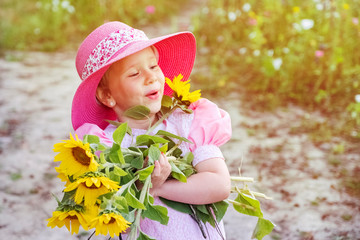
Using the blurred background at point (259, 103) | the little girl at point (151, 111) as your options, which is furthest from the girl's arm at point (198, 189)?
the blurred background at point (259, 103)

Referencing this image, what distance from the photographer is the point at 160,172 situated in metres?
1.38

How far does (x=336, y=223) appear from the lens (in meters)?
2.49

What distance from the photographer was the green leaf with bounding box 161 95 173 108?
64.1 inches

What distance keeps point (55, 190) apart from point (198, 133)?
1496 mm

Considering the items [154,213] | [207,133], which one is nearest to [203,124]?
[207,133]

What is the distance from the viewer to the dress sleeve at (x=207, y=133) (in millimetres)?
1558

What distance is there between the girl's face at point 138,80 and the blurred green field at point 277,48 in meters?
2.09

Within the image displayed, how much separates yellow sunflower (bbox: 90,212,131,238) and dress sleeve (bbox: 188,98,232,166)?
0.43m

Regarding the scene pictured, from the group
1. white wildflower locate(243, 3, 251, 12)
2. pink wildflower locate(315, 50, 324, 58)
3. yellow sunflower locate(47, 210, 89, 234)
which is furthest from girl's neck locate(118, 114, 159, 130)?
white wildflower locate(243, 3, 251, 12)

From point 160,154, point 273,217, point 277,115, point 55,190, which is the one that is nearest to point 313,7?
point 277,115

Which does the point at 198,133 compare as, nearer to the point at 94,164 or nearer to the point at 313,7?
the point at 94,164

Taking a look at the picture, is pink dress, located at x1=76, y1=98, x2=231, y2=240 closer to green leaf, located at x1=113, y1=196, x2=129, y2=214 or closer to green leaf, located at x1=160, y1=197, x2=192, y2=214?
green leaf, located at x1=160, y1=197, x2=192, y2=214

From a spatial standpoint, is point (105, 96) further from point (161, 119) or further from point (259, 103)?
point (259, 103)

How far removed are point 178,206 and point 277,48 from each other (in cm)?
302
